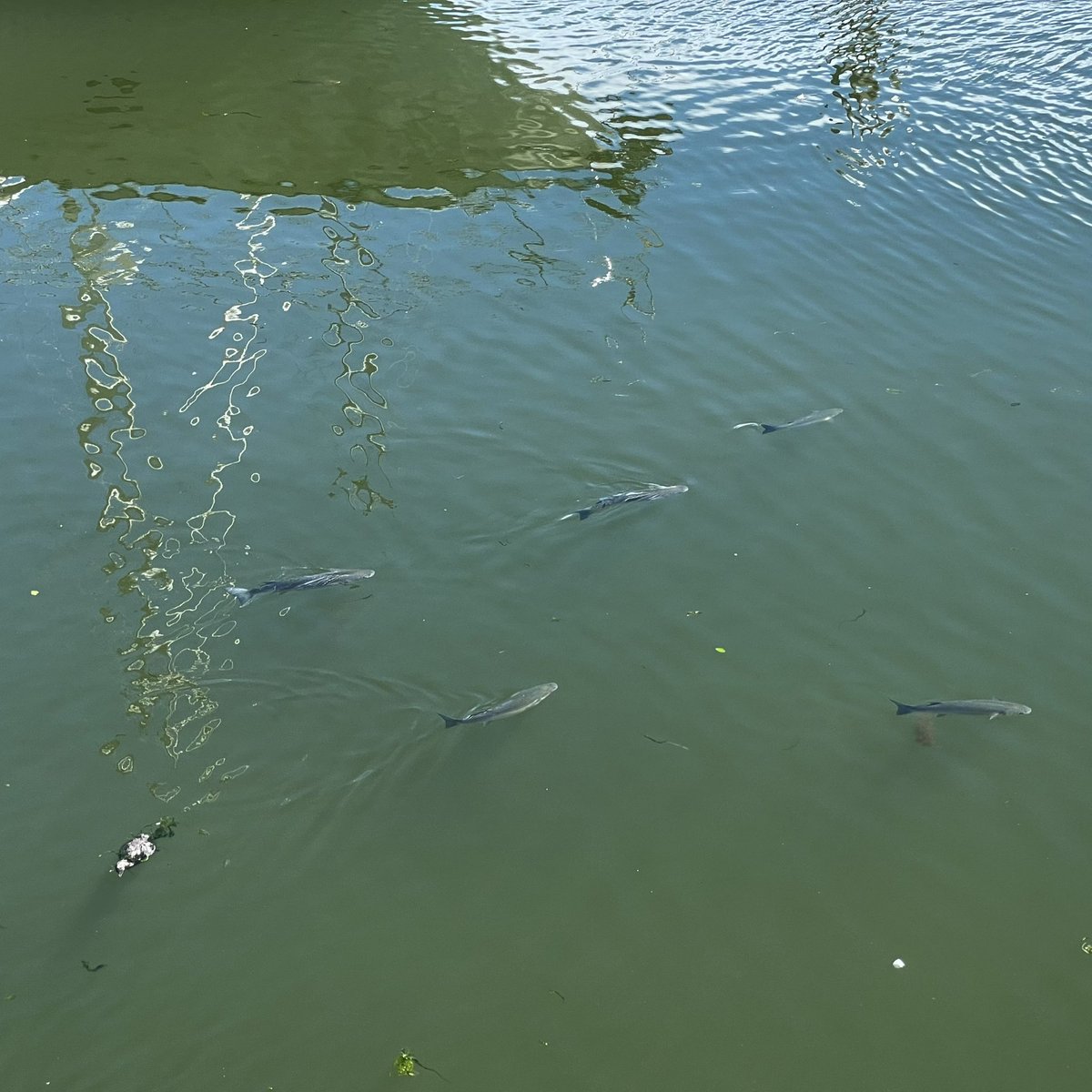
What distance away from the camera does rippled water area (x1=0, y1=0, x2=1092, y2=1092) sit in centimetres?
635

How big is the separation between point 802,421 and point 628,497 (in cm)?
227

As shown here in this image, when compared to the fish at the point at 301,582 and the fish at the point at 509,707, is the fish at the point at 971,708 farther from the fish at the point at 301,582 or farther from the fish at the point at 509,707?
the fish at the point at 301,582

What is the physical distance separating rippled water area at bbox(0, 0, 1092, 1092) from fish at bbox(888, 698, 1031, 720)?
0.18m

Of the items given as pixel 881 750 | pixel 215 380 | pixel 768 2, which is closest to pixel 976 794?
pixel 881 750

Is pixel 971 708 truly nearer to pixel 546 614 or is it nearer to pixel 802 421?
pixel 546 614

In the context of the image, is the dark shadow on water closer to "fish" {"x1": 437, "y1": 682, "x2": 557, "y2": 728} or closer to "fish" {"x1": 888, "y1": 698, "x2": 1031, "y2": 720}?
"fish" {"x1": 437, "y1": 682, "x2": 557, "y2": 728}

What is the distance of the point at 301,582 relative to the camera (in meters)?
8.59

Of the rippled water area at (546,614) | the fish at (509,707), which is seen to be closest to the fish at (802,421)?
the rippled water area at (546,614)

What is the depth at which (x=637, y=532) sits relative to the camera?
9.56 m

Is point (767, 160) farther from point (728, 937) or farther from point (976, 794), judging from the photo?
point (728, 937)

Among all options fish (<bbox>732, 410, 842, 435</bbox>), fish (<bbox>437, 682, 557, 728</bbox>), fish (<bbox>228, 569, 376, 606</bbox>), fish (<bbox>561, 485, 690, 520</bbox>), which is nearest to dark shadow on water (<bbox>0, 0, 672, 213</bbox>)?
fish (<bbox>732, 410, 842, 435</bbox>)

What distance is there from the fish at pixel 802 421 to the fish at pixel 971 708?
12.0 ft

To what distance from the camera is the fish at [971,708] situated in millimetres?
7715

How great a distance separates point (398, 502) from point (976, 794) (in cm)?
545
